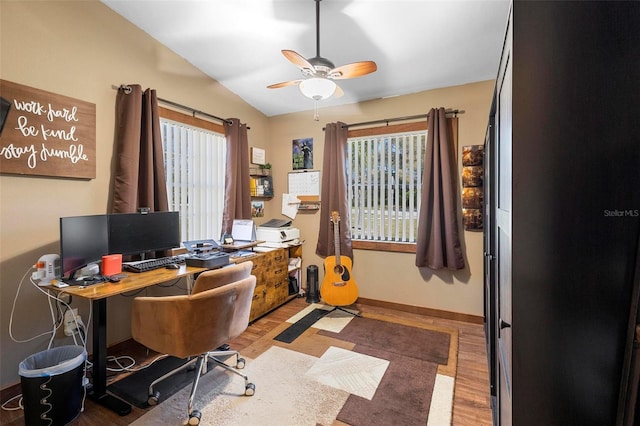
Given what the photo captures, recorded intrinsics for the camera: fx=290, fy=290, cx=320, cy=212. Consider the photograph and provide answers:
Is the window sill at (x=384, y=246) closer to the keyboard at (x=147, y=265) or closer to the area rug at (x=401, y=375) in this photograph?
the area rug at (x=401, y=375)

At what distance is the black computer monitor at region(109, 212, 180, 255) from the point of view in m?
2.16

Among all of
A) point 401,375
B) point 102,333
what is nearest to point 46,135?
point 102,333

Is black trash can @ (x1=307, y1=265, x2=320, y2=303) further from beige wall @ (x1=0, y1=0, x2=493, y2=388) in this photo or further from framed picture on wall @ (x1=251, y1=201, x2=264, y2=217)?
A: framed picture on wall @ (x1=251, y1=201, x2=264, y2=217)

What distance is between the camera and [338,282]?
322 cm

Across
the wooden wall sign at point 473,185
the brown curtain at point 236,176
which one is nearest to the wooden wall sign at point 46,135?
the brown curtain at point 236,176

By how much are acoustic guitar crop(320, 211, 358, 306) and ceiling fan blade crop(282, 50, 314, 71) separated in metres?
1.93

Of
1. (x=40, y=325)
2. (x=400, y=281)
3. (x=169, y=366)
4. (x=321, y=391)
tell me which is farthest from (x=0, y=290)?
(x=400, y=281)

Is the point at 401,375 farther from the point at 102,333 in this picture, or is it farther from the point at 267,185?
the point at 267,185

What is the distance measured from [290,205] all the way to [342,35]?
7.18 ft

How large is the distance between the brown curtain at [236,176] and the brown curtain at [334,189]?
95cm

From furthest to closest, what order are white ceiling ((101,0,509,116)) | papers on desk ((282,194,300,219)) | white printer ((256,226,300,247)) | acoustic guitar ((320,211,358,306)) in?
papers on desk ((282,194,300,219)) < white printer ((256,226,300,247)) < acoustic guitar ((320,211,358,306)) < white ceiling ((101,0,509,116))

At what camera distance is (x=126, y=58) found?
242 centimetres

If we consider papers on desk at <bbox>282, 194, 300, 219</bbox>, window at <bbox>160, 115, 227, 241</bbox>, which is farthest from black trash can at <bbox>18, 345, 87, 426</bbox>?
papers on desk at <bbox>282, 194, 300, 219</bbox>

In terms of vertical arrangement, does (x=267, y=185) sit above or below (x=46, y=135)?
below
